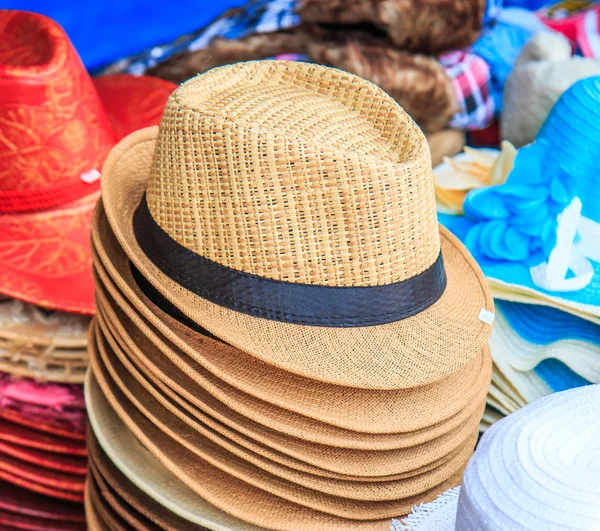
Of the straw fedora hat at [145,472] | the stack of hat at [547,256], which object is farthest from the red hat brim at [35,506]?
the stack of hat at [547,256]

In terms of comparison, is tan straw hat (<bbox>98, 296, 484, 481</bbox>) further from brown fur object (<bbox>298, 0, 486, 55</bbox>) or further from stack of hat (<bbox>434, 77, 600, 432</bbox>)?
brown fur object (<bbox>298, 0, 486, 55</bbox>)

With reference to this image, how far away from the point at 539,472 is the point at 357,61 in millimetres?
1385

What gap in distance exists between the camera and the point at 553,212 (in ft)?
5.08

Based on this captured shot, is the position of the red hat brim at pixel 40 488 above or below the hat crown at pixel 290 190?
below

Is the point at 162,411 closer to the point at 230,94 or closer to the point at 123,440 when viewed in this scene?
the point at 123,440

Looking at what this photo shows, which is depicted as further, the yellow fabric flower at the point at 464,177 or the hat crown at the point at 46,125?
the yellow fabric flower at the point at 464,177

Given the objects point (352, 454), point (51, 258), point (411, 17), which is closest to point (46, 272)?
point (51, 258)

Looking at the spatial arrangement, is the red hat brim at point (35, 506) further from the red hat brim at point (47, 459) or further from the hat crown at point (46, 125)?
the hat crown at point (46, 125)

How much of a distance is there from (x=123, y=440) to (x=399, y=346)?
1.47 feet

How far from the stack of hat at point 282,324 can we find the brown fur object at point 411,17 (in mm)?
966

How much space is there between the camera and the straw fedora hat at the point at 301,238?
1.00m

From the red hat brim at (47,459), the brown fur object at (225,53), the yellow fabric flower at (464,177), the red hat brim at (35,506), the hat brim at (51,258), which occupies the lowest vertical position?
the red hat brim at (35,506)

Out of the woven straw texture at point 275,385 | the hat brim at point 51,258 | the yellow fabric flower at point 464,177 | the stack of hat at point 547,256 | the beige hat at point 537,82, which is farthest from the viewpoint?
the beige hat at point 537,82

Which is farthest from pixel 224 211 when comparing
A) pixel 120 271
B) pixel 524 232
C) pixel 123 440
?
pixel 524 232
